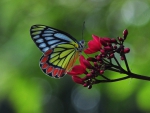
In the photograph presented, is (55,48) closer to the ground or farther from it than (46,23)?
closer to the ground

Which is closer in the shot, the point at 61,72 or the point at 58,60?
the point at 61,72

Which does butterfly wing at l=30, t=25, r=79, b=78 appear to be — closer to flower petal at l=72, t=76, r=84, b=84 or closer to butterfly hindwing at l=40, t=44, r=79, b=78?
butterfly hindwing at l=40, t=44, r=79, b=78

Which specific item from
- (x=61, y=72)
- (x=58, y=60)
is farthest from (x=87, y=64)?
(x=58, y=60)

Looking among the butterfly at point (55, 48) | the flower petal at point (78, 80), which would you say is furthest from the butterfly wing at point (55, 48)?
the flower petal at point (78, 80)

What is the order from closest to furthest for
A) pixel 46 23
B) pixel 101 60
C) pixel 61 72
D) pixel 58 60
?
pixel 101 60 → pixel 61 72 → pixel 58 60 → pixel 46 23

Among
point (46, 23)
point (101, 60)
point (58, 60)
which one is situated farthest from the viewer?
point (46, 23)

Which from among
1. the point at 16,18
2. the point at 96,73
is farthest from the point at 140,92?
the point at 16,18

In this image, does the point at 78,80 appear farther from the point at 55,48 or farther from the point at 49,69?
the point at 55,48

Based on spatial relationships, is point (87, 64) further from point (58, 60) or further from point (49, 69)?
point (58, 60)

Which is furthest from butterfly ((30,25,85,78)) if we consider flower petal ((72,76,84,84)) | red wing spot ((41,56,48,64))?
flower petal ((72,76,84,84))
